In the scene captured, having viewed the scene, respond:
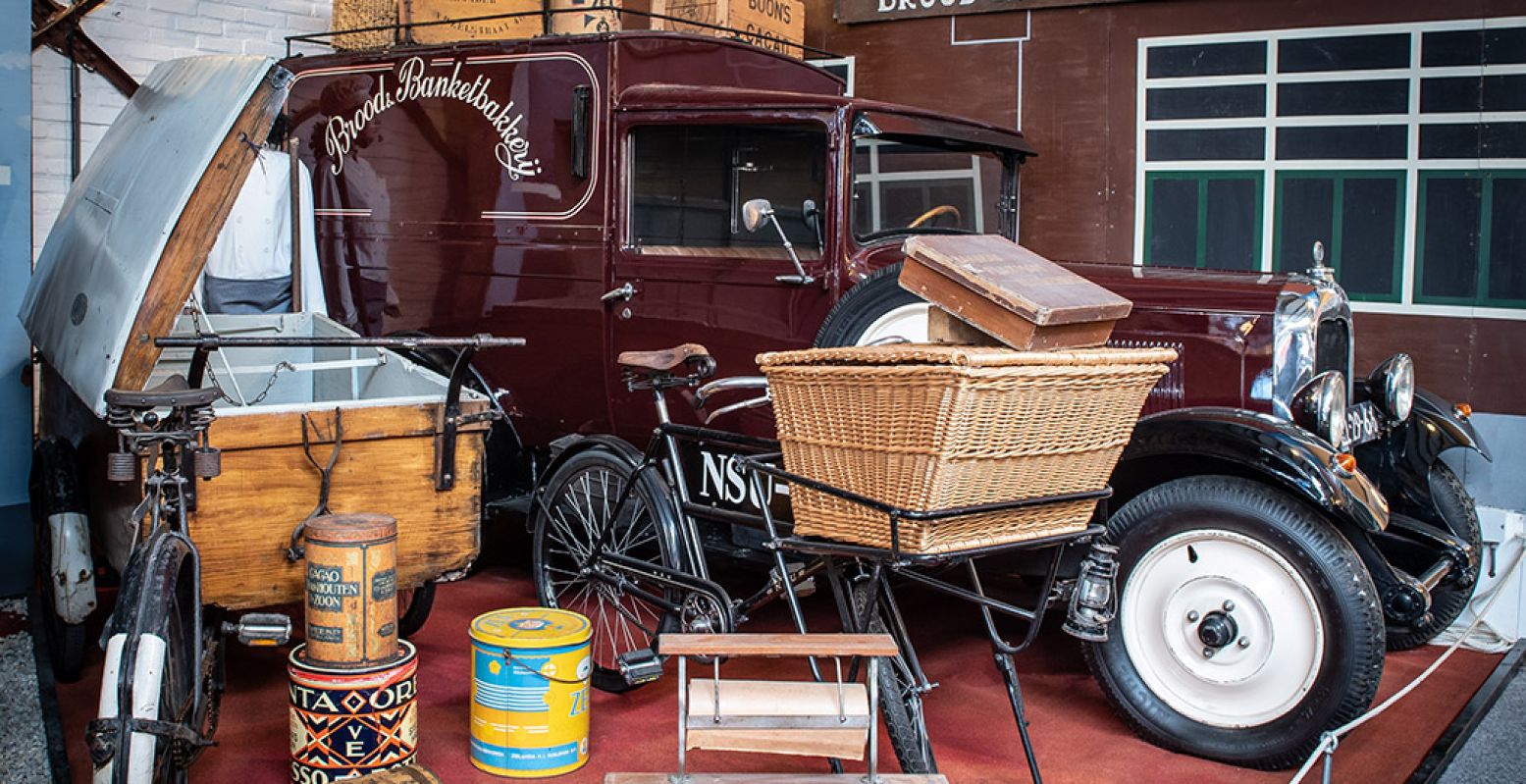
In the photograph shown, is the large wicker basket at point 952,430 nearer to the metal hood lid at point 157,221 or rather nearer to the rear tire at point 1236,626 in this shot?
the rear tire at point 1236,626

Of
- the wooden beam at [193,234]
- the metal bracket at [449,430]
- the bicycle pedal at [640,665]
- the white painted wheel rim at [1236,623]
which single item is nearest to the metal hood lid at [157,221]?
the wooden beam at [193,234]

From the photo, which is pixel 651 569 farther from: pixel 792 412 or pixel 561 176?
pixel 561 176

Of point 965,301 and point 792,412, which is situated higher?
point 965,301

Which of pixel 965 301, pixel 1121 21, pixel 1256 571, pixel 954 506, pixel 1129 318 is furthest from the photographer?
pixel 1121 21

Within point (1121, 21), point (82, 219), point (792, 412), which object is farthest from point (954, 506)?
point (1121, 21)

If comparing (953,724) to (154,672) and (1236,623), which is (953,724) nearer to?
(1236,623)

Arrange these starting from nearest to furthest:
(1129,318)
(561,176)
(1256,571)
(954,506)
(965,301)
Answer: (954,506)
(965,301)
(1256,571)
(1129,318)
(561,176)

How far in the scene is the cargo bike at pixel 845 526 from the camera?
8.85 feet

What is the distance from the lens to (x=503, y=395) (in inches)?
194

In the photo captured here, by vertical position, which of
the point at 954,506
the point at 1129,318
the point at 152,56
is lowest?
the point at 954,506

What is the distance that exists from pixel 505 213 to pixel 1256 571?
284cm

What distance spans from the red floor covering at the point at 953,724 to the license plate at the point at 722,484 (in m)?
0.47

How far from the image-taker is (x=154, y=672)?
2.54 m

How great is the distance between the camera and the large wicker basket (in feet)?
8.39
